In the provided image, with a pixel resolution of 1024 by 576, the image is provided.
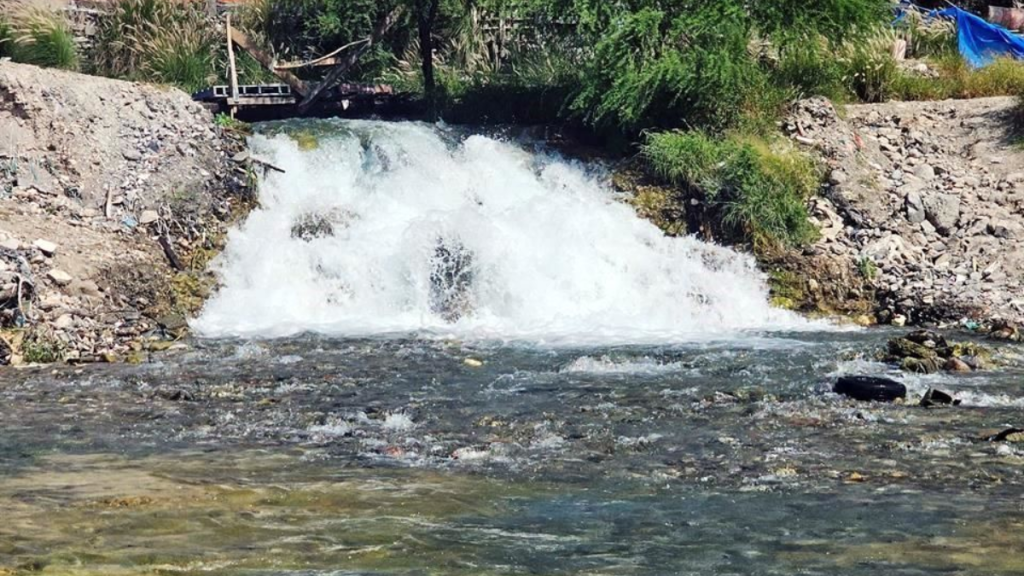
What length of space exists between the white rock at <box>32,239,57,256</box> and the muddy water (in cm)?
227

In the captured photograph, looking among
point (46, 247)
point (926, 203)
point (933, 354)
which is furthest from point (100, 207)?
point (926, 203)

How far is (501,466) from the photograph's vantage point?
436 inches

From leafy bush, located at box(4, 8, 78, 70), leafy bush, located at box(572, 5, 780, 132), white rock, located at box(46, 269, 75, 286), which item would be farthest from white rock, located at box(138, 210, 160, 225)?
leafy bush, located at box(572, 5, 780, 132)

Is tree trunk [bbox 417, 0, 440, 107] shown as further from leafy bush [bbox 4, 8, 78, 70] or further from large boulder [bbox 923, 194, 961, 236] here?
large boulder [bbox 923, 194, 961, 236]

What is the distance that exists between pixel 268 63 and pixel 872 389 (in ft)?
47.3

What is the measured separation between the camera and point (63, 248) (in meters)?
17.5

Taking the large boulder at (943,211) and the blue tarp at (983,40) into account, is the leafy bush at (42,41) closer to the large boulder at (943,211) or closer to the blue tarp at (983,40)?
the large boulder at (943,211)

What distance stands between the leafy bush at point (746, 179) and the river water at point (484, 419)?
2.25ft

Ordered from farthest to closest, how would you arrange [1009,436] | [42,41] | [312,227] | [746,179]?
[42,41] < [746,179] < [312,227] < [1009,436]

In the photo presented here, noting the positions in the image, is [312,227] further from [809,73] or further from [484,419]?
[484,419]

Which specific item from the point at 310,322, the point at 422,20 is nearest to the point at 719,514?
the point at 310,322

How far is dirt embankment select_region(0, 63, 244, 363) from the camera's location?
16.4 meters

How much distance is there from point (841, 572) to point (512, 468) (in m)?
3.25

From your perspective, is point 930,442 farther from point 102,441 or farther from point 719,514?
point 102,441
